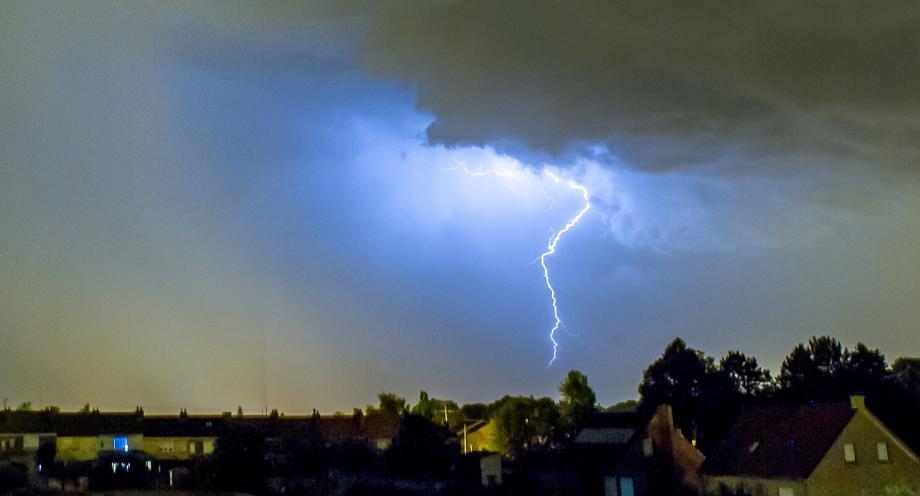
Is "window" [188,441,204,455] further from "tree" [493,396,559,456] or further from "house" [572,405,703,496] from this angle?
"house" [572,405,703,496]

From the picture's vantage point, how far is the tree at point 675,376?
7888cm

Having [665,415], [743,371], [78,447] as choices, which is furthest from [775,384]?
[78,447]

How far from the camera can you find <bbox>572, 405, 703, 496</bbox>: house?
2005 inches

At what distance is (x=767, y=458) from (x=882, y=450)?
5180mm

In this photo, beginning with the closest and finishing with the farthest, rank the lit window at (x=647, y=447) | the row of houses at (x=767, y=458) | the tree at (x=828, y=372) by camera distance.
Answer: the row of houses at (x=767, y=458) → the lit window at (x=647, y=447) → the tree at (x=828, y=372)

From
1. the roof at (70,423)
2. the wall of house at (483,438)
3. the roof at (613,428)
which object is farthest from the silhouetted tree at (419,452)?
the wall of house at (483,438)

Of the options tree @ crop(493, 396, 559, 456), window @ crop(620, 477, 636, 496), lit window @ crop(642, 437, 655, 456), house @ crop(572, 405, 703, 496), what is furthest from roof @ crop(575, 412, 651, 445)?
tree @ crop(493, 396, 559, 456)

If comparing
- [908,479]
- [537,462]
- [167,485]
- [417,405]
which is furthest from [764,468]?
[417,405]

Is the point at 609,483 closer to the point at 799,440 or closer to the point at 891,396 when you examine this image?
the point at 799,440

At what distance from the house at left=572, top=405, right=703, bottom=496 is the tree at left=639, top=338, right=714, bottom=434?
24844 millimetres

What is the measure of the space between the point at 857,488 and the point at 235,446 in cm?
2989

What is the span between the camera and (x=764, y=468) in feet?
142

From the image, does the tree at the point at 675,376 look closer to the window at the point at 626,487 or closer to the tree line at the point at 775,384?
the tree line at the point at 775,384

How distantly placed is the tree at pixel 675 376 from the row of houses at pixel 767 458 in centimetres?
2283
